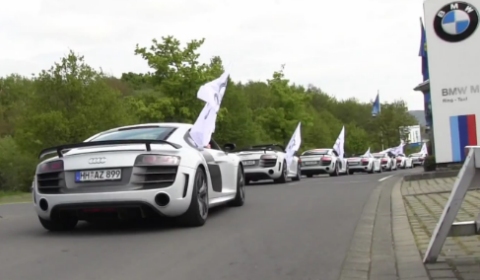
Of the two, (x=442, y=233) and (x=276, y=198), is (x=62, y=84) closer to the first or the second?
(x=276, y=198)

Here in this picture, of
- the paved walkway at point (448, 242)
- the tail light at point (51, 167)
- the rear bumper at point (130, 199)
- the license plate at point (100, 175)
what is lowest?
the paved walkway at point (448, 242)

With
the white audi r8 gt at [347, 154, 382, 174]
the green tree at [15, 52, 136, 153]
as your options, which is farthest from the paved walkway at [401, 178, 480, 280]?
the white audi r8 gt at [347, 154, 382, 174]

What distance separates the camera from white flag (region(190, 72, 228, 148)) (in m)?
9.07

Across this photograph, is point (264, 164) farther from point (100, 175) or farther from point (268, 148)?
point (100, 175)

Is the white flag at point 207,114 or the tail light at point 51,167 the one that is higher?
the white flag at point 207,114

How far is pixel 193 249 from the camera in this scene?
645 centimetres

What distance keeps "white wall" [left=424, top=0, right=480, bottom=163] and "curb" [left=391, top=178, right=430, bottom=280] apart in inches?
36.3

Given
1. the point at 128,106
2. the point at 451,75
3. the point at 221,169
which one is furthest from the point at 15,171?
the point at 451,75

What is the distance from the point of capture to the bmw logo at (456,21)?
22.6 ft

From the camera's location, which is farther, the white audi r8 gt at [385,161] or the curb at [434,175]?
the white audi r8 gt at [385,161]

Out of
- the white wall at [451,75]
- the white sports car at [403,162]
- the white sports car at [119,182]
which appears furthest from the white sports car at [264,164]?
the white sports car at [403,162]

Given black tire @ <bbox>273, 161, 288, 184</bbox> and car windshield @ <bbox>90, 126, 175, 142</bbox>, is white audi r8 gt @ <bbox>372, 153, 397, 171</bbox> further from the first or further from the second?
car windshield @ <bbox>90, 126, 175, 142</bbox>

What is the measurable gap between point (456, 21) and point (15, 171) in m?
34.0

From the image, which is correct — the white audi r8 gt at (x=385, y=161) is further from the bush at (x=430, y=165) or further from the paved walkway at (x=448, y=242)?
the paved walkway at (x=448, y=242)
